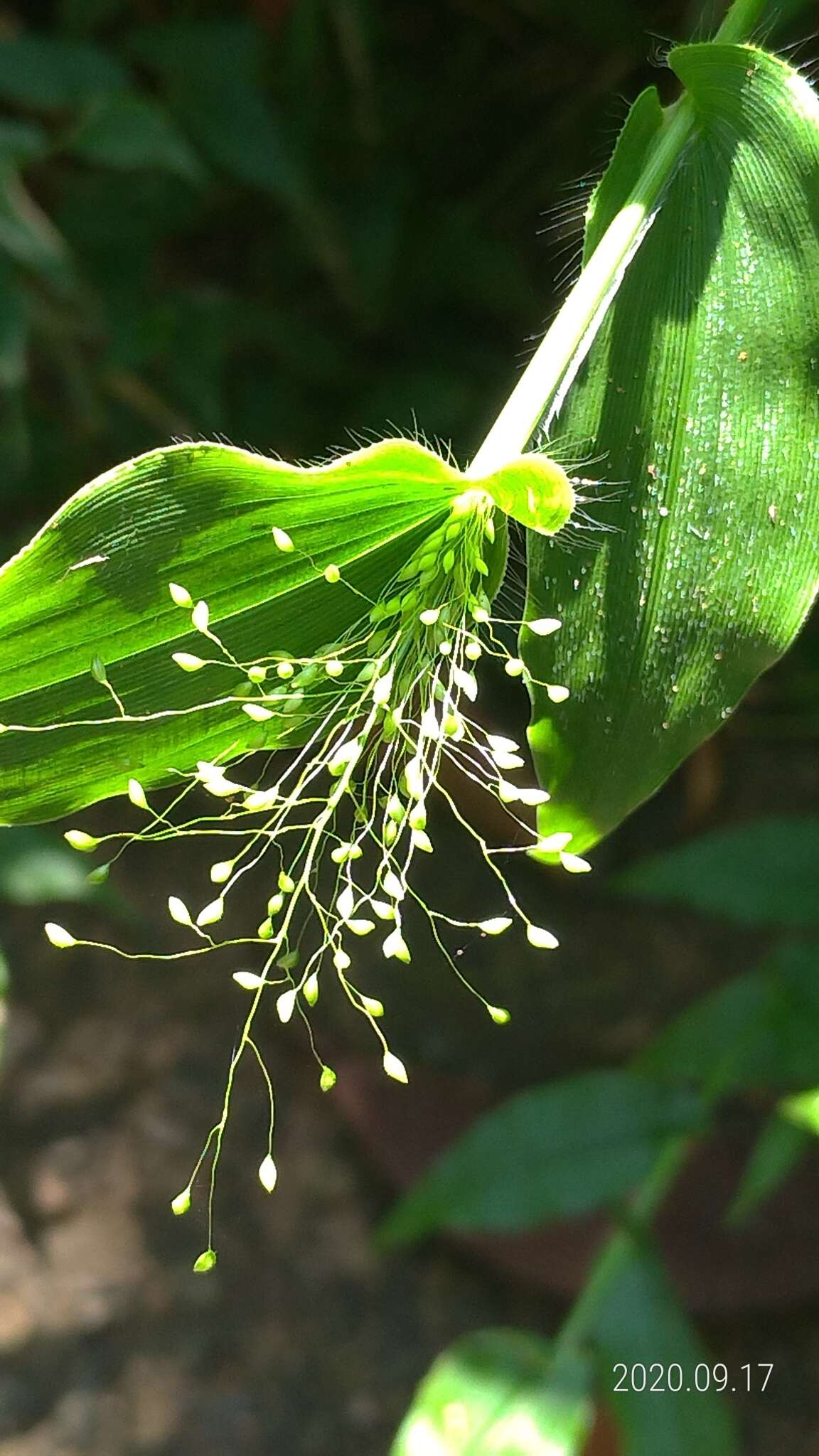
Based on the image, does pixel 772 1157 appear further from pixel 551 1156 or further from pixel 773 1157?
pixel 551 1156

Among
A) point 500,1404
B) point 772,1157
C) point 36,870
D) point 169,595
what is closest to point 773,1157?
point 772,1157

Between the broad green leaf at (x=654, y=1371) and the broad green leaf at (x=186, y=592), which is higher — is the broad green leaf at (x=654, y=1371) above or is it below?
below

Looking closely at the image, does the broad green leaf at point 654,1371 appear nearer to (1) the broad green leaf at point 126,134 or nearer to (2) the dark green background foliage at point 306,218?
(2) the dark green background foliage at point 306,218

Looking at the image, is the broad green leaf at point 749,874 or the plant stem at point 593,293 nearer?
the plant stem at point 593,293

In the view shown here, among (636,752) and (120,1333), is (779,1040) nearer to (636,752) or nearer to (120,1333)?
(636,752)

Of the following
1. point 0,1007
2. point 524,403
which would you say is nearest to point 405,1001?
point 0,1007

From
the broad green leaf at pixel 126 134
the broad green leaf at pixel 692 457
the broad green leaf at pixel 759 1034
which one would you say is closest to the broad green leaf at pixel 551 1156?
the broad green leaf at pixel 759 1034
